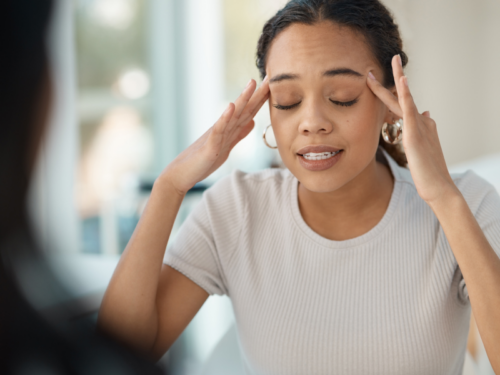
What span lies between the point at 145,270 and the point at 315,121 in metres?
0.51

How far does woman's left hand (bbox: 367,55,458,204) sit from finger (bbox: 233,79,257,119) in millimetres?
323

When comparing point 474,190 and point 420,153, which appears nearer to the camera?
point 420,153

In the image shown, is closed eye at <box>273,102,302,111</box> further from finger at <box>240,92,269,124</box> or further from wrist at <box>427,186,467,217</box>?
wrist at <box>427,186,467,217</box>

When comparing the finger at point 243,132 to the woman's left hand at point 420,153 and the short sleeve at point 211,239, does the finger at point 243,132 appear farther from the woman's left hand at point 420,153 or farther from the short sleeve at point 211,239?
the woman's left hand at point 420,153

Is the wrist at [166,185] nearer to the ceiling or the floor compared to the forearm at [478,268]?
nearer to the ceiling

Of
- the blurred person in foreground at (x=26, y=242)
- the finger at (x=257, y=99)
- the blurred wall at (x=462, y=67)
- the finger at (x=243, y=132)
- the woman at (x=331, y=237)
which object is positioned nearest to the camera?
the blurred person in foreground at (x=26, y=242)

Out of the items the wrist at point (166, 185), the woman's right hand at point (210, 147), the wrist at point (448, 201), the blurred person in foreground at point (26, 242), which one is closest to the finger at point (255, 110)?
the woman's right hand at point (210, 147)

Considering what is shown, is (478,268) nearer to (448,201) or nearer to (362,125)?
(448,201)

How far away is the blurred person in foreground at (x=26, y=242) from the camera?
207mm

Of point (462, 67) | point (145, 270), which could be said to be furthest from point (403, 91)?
point (462, 67)

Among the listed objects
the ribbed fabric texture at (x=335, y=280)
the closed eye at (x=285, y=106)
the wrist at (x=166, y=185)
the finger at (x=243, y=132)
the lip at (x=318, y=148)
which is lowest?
the ribbed fabric texture at (x=335, y=280)

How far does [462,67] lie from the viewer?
3443 millimetres

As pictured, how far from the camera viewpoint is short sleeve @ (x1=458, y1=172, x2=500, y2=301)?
3.43ft

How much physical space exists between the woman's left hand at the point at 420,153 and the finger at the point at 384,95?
0.04ft
